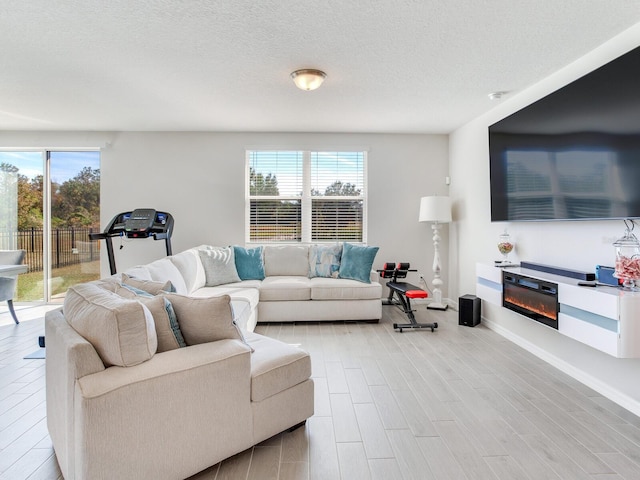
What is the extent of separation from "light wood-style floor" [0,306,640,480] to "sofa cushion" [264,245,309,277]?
170cm

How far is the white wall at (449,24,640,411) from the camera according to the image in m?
2.52

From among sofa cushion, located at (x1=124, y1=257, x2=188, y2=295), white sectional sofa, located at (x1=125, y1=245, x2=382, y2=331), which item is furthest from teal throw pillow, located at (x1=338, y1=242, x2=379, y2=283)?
sofa cushion, located at (x1=124, y1=257, x2=188, y2=295)

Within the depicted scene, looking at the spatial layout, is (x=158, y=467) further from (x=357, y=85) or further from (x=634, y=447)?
(x=357, y=85)

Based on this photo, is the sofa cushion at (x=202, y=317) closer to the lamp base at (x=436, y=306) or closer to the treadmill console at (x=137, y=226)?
the treadmill console at (x=137, y=226)

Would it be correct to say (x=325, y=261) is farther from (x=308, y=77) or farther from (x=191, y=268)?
(x=308, y=77)

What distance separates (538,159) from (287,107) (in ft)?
8.53

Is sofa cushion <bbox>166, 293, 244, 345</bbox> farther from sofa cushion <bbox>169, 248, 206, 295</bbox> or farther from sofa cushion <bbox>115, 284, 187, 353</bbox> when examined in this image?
sofa cushion <bbox>169, 248, 206, 295</bbox>

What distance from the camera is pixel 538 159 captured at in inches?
118

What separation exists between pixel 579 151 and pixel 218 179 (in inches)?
168

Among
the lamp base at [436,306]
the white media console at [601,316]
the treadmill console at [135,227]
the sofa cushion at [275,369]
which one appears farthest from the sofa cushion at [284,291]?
the white media console at [601,316]

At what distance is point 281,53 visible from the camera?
2.72 metres

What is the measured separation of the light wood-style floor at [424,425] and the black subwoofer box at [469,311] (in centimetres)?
74

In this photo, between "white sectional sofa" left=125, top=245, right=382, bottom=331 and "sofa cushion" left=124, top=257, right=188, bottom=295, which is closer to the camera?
"sofa cushion" left=124, top=257, right=188, bottom=295

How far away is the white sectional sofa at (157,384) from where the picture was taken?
4.49ft
